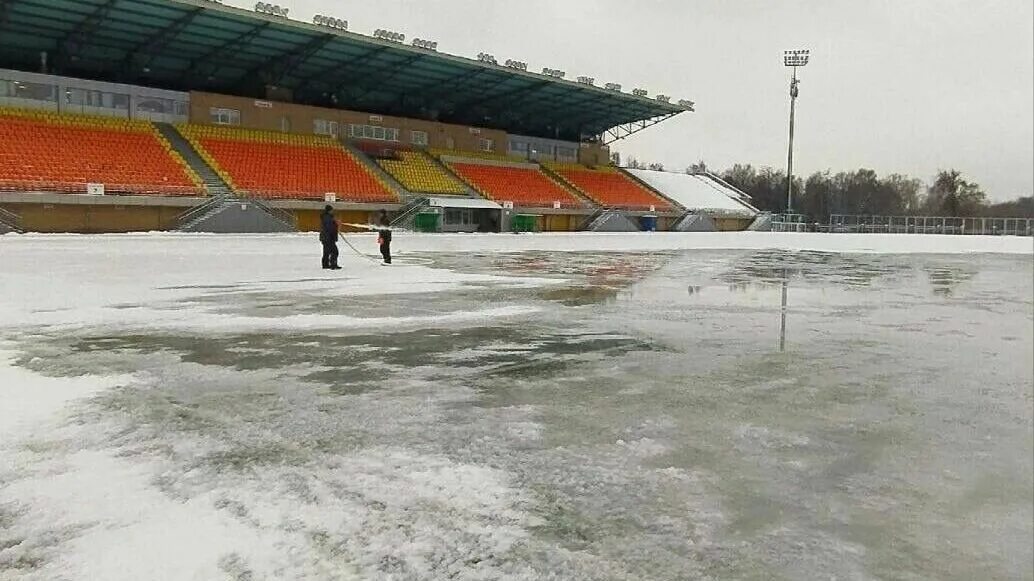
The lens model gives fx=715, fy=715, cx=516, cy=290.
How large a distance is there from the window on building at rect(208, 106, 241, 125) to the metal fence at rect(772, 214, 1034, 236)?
43030 mm

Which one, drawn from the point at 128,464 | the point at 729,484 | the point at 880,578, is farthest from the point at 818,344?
the point at 128,464

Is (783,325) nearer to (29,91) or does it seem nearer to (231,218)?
(231,218)

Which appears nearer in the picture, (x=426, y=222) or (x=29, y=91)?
(x=29, y=91)

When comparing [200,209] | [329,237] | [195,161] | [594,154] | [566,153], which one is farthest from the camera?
[594,154]

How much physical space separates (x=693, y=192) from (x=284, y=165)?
3745 centimetres

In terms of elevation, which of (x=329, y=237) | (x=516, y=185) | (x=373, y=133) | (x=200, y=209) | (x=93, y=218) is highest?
(x=373, y=133)

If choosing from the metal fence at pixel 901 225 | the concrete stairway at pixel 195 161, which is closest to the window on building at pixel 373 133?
the concrete stairway at pixel 195 161

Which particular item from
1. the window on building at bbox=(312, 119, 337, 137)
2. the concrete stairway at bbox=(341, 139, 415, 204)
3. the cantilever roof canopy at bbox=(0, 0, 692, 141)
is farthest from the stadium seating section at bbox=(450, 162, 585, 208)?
the window on building at bbox=(312, 119, 337, 137)

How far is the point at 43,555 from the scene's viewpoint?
2.80m

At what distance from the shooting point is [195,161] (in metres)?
34.9

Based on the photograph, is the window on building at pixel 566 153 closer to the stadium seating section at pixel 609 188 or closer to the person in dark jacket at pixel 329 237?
the stadium seating section at pixel 609 188

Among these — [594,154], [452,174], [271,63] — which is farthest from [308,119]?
[594,154]

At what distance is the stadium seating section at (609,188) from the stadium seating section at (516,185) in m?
2.50

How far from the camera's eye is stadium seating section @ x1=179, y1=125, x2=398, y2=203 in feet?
116
